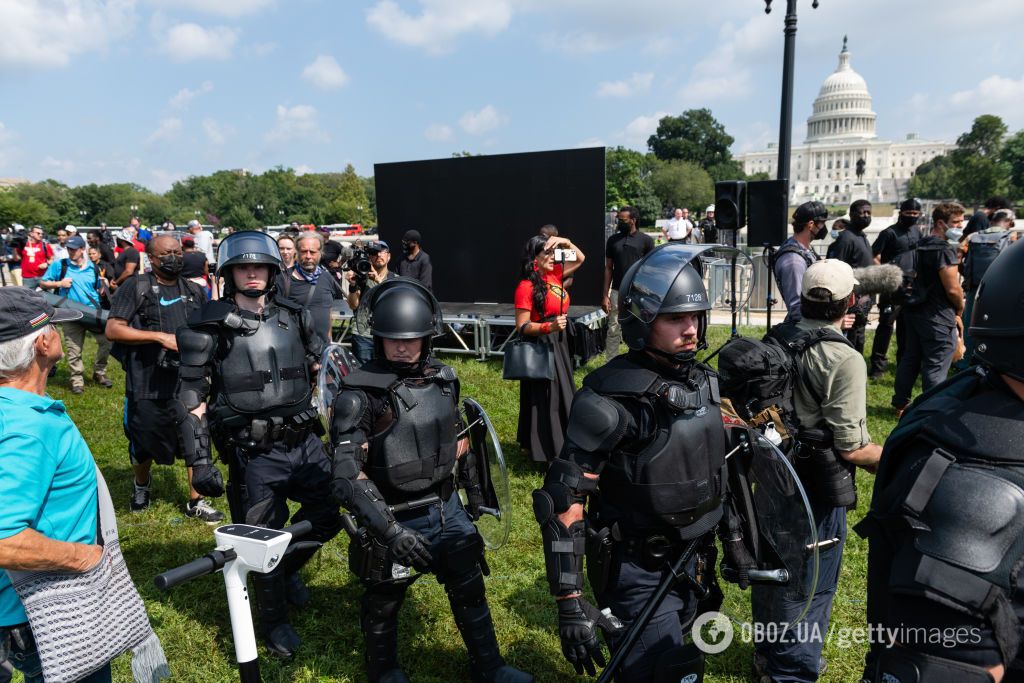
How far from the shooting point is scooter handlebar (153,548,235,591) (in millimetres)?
1653

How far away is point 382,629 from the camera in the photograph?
3.42 metres

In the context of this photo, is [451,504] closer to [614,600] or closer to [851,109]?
[614,600]

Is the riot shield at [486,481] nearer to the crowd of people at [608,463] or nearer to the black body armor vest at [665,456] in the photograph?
the crowd of people at [608,463]

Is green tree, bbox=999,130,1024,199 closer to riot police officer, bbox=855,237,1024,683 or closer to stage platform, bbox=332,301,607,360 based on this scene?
stage platform, bbox=332,301,607,360

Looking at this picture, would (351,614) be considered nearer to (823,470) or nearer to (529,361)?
(529,361)

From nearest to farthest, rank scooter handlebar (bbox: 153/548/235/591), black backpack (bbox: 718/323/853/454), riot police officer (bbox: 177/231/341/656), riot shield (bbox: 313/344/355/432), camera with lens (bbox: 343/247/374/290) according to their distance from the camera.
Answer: scooter handlebar (bbox: 153/548/235/591), black backpack (bbox: 718/323/853/454), riot police officer (bbox: 177/231/341/656), riot shield (bbox: 313/344/355/432), camera with lens (bbox: 343/247/374/290)

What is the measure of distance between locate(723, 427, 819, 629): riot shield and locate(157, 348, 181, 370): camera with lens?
4.57 m

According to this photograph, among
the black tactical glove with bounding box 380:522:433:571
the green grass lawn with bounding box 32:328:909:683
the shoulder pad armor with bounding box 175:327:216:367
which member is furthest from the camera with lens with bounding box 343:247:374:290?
the black tactical glove with bounding box 380:522:433:571

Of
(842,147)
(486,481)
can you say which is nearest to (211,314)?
(486,481)

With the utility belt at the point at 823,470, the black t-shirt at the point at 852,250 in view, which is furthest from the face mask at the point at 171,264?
the black t-shirt at the point at 852,250

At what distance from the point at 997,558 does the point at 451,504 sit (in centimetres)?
260

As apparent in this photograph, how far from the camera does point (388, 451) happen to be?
3309 millimetres

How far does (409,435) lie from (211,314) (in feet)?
5.46

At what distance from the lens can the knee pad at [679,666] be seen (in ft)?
8.46
